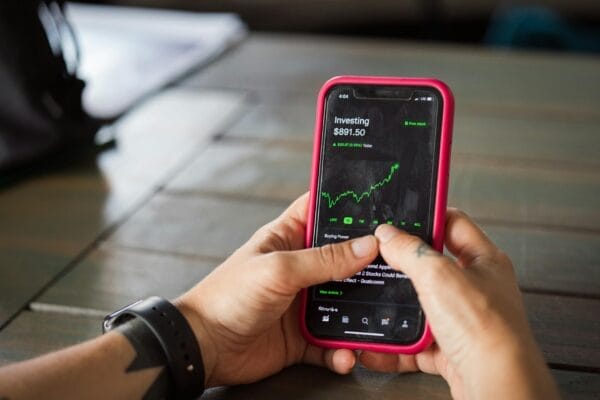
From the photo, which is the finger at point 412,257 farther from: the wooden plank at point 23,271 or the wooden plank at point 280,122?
the wooden plank at point 280,122

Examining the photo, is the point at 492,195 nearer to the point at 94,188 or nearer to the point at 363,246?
the point at 363,246

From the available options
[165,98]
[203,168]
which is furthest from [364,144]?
[165,98]

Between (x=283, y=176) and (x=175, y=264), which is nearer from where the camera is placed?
(x=175, y=264)

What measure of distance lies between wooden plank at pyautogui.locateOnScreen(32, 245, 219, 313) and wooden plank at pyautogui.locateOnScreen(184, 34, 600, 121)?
0.54 meters

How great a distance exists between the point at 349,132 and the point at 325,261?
0.13 m

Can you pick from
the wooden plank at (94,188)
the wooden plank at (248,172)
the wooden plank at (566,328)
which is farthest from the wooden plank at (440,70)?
the wooden plank at (566,328)

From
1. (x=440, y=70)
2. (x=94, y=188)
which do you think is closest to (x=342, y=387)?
(x=94, y=188)

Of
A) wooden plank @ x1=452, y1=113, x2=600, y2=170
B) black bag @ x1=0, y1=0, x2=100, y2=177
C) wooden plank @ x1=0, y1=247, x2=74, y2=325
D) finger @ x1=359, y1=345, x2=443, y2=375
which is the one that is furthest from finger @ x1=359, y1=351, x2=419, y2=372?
black bag @ x1=0, y1=0, x2=100, y2=177

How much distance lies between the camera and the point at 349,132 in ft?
2.18

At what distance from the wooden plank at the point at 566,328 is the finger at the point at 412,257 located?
0.51 feet

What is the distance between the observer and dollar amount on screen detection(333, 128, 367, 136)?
2.16 feet

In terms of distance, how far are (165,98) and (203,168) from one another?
0.28 m

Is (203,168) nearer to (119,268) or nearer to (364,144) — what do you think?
(119,268)

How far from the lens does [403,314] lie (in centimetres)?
61
